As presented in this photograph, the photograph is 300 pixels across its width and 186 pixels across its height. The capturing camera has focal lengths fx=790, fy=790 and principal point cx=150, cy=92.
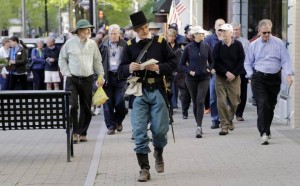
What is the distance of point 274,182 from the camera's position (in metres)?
8.91

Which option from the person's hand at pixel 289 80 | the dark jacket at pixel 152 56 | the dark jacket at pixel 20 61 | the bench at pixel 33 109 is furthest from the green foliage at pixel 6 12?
the dark jacket at pixel 152 56

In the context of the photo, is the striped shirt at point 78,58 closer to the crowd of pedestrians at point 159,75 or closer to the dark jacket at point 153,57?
the crowd of pedestrians at point 159,75

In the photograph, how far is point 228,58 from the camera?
13617 millimetres

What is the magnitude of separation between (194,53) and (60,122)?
13.1 feet

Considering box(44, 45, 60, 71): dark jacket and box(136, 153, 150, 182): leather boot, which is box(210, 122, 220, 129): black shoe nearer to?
box(136, 153, 150, 182): leather boot

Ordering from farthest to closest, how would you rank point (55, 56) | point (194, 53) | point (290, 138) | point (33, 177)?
point (55, 56), point (194, 53), point (290, 138), point (33, 177)

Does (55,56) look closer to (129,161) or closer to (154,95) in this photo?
(129,161)

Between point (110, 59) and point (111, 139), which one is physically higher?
point (110, 59)

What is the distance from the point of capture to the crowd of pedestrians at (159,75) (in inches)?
365

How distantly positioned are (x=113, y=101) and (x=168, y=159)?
341 cm

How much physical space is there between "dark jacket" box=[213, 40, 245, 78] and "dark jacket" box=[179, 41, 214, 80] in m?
0.16

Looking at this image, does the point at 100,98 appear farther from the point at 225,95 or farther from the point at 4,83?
the point at 4,83

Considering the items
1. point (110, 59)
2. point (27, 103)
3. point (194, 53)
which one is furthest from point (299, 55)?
point (27, 103)

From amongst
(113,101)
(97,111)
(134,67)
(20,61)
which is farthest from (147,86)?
(20,61)
